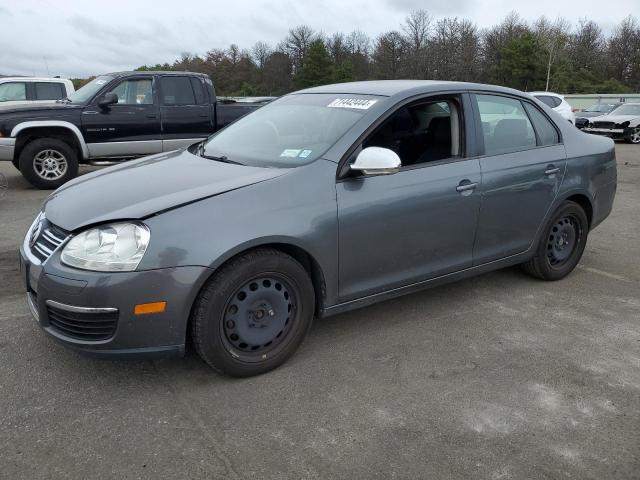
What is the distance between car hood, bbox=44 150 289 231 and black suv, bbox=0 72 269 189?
5.84 metres

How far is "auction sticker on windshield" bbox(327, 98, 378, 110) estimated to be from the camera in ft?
11.8

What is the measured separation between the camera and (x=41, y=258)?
9.60 feet

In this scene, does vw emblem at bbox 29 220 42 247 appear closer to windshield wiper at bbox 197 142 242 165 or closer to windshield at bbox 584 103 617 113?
windshield wiper at bbox 197 142 242 165

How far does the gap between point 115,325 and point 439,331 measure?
2102 millimetres

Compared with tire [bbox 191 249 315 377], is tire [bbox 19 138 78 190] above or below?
above

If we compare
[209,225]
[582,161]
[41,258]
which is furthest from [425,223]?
[41,258]

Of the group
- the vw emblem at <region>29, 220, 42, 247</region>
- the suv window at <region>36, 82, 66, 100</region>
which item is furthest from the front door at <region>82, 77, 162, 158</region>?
the vw emblem at <region>29, 220, 42, 247</region>

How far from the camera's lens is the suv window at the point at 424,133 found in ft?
12.4

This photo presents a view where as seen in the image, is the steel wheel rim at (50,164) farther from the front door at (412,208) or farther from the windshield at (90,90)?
the front door at (412,208)

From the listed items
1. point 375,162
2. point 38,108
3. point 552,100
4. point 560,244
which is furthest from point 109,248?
point 552,100

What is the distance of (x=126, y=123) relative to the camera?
924cm

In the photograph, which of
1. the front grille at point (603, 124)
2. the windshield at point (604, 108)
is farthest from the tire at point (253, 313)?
the windshield at point (604, 108)

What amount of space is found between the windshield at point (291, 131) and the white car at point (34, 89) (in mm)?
10484

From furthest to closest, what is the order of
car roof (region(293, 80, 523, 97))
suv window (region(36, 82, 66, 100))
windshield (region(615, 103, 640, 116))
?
windshield (region(615, 103, 640, 116)) → suv window (region(36, 82, 66, 100)) → car roof (region(293, 80, 523, 97))
